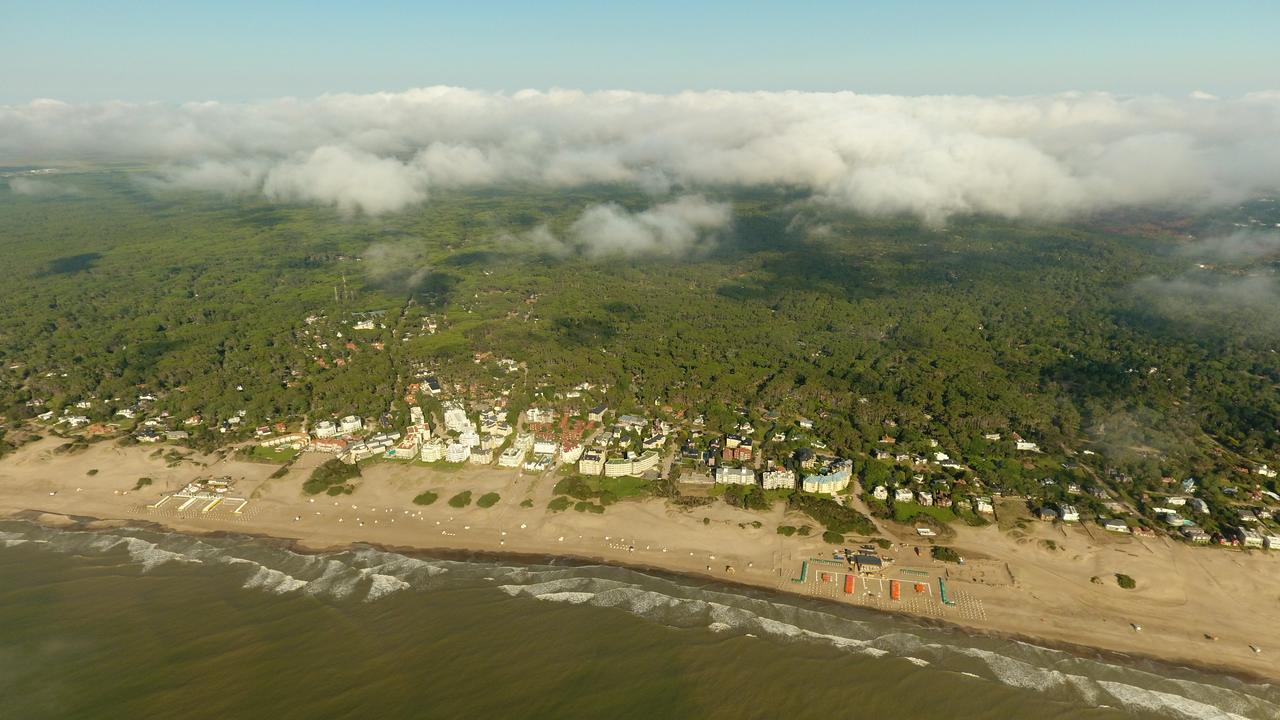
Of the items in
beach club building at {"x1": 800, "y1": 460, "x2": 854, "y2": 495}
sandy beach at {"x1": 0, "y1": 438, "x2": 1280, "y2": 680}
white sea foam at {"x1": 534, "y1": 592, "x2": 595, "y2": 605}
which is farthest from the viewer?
beach club building at {"x1": 800, "y1": 460, "x2": 854, "y2": 495}

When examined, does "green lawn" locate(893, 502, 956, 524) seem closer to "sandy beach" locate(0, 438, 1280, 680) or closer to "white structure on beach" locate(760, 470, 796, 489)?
"sandy beach" locate(0, 438, 1280, 680)

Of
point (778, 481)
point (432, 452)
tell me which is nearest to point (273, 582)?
point (432, 452)

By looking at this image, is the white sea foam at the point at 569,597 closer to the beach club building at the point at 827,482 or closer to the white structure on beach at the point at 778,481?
the white structure on beach at the point at 778,481

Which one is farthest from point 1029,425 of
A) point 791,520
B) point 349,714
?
point 349,714

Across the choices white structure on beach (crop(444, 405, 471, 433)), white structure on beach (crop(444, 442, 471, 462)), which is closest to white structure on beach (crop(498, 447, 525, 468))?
white structure on beach (crop(444, 442, 471, 462))

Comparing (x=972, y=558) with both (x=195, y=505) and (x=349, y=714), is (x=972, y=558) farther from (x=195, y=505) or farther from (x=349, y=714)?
(x=195, y=505)

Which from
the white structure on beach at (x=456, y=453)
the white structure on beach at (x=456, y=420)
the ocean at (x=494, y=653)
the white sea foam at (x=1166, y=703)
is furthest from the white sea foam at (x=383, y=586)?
the white sea foam at (x=1166, y=703)
